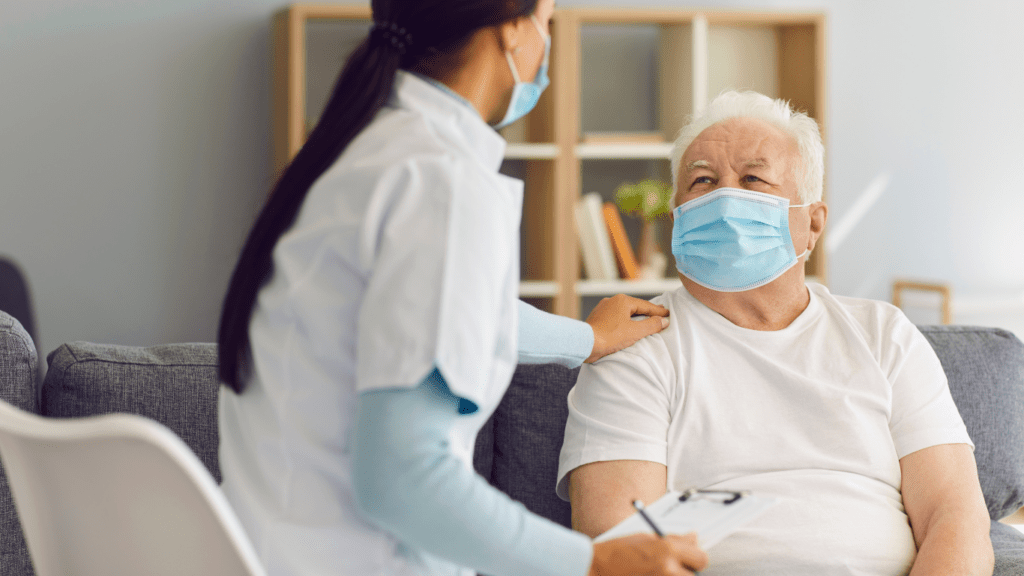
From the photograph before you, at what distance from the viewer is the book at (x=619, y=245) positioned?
3000 millimetres

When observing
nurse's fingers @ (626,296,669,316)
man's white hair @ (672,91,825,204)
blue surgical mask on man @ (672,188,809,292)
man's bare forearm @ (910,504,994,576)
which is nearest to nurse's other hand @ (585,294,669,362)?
nurse's fingers @ (626,296,669,316)

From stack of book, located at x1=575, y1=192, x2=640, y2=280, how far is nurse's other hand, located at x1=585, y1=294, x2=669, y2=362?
1573mm

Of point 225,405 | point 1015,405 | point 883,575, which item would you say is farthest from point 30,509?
point 1015,405

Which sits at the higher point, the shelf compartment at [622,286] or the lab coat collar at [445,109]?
the lab coat collar at [445,109]

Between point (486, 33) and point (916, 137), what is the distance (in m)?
3.20

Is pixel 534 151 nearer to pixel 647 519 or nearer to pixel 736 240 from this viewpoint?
pixel 736 240

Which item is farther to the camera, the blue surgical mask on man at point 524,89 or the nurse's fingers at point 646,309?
the nurse's fingers at point 646,309

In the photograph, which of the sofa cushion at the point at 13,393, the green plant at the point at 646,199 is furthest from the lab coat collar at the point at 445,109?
the green plant at the point at 646,199

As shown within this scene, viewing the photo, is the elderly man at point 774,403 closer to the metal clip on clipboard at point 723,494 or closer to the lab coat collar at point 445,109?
the metal clip on clipboard at point 723,494

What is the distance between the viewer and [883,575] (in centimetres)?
123

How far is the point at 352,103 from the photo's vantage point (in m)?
0.77

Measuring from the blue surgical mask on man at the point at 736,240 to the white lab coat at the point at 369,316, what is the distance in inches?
26.6

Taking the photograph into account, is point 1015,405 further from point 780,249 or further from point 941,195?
point 941,195

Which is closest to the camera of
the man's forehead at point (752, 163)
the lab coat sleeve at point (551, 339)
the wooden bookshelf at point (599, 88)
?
the lab coat sleeve at point (551, 339)
